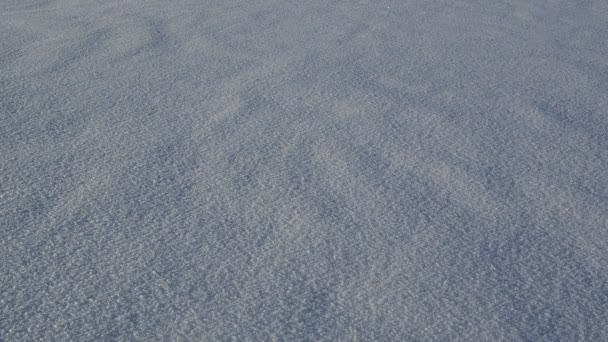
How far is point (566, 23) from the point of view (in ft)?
16.8

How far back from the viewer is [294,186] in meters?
2.52

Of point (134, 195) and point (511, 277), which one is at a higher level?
point (134, 195)

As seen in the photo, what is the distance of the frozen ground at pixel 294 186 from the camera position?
1.87 m

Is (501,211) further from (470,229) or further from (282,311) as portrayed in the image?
(282,311)

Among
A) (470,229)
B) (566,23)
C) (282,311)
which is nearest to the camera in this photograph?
(282,311)

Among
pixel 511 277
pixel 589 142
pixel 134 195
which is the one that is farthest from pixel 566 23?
pixel 134 195

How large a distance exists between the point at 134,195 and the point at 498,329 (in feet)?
4.40

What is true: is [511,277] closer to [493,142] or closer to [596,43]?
[493,142]

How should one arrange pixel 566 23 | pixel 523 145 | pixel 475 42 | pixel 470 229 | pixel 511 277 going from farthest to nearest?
1. pixel 566 23
2. pixel 475 42
3. pixel 523 145
4. pixel 470 229
5. pixel 511 277

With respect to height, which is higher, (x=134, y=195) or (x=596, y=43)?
(x=134, y=195)

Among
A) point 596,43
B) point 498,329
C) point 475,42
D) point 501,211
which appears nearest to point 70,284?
point 498,329

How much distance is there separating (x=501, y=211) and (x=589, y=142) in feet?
2.99

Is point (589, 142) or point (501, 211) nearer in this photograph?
point (501, 211)

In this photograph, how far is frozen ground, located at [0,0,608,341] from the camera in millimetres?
1873
